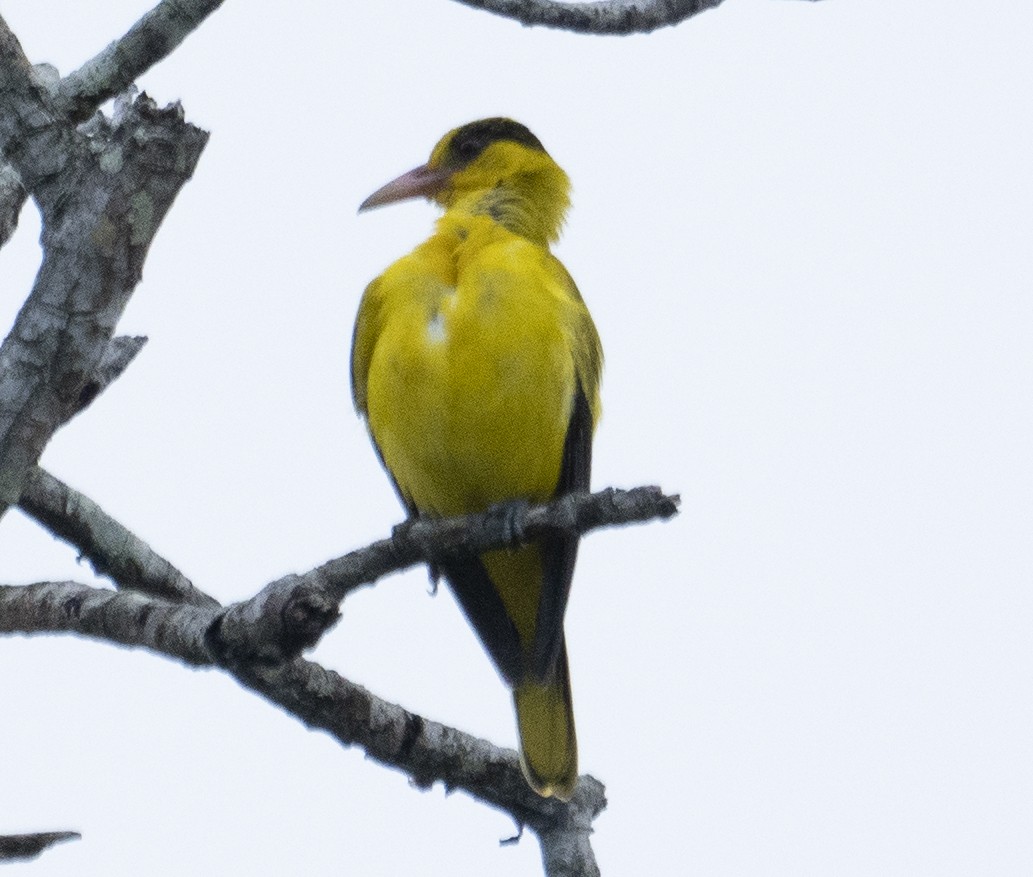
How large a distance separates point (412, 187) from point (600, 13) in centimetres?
158

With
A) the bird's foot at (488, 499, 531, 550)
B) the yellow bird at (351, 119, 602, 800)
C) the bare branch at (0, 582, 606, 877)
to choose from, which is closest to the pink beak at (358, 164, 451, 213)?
the yellow bird at (351, 119, 602, 800)

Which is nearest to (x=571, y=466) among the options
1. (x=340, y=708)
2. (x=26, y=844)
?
(x=340, y=708)

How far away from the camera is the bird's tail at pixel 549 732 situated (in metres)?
4.23

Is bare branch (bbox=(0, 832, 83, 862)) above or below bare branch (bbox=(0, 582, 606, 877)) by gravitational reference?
below

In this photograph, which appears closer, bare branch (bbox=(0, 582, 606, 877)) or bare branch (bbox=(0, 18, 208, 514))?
bare branch (bbox=(0, 18, 208, 514))

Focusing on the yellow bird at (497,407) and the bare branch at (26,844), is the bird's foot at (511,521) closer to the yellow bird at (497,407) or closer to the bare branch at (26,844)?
the yellow bird at (497,407)

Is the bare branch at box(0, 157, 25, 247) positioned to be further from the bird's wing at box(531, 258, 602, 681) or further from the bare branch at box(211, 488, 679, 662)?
the bare branch at box(211, 488, 679, 662)

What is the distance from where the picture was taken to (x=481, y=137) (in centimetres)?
570

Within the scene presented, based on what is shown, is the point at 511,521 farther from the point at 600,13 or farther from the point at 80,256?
the point at 600,13

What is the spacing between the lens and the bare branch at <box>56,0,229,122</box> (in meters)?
3.47

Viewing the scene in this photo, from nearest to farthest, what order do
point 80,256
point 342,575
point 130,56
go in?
1. point 80,256
2. point 342,575
3. point 130,56

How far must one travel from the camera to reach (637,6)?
427 cm

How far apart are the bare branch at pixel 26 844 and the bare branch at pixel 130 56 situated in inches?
72.3

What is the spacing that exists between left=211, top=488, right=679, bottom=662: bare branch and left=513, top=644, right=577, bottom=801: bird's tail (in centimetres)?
106
